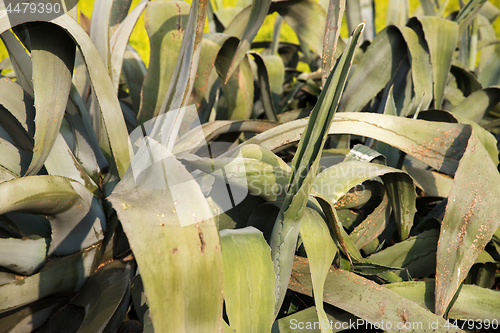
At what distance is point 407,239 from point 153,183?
0.39 m

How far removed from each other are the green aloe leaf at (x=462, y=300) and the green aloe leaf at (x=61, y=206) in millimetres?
398

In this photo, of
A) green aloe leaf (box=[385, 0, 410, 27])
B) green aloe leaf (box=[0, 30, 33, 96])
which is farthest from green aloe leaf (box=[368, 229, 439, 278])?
green aloe leaf (box=[385, 0, 410, 27])

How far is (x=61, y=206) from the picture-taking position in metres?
0.37

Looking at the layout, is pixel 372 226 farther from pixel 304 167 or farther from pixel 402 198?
pixel 304 167

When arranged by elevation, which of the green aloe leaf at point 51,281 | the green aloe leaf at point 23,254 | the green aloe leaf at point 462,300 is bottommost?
the green aloe leaf at point 462,300

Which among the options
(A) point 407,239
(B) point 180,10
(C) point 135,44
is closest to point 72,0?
(B) point 180,10

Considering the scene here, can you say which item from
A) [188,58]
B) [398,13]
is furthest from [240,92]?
[398,13]

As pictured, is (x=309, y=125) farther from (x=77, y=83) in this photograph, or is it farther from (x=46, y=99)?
(x=77, y=83)
